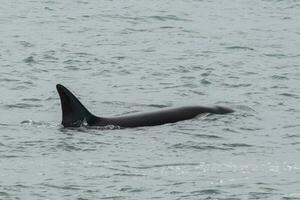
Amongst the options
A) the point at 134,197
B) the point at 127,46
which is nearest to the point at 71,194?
the point at 134,197

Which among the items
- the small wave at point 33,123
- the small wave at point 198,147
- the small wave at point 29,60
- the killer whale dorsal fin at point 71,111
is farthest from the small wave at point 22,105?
the small wave at point 29,60

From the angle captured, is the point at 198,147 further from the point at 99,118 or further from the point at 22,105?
the point at 22,105

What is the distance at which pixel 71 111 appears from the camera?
840 inches

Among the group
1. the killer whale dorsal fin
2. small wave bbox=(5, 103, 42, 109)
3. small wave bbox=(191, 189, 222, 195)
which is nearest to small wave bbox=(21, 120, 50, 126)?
the killer whale dorsal fin

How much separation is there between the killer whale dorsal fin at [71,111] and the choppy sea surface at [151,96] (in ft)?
0.82

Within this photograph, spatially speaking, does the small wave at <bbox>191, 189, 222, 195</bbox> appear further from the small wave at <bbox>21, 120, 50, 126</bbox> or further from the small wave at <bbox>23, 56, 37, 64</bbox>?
the small wave at <bbox>23, 56, 37, 64</bbox>

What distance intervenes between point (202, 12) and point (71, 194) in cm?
2887

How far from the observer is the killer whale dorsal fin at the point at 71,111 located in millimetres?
21297

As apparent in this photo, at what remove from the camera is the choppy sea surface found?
1716 cm

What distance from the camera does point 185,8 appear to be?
150 ft

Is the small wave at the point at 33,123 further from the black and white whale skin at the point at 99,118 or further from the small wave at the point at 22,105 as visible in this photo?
the small wave at the point at 22,105

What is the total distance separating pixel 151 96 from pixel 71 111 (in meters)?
4.78

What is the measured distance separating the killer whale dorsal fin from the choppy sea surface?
25cm

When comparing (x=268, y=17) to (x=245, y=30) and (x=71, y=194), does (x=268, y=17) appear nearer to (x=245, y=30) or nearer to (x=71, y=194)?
(x=245, y=30)
